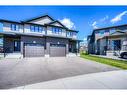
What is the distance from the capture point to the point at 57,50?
25984mm

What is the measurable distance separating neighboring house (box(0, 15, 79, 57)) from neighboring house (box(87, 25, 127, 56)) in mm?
10683

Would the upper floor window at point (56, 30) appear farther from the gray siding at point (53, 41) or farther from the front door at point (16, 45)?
the front door at point (16, 45)

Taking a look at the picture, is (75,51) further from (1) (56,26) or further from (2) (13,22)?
(2) (13,22)

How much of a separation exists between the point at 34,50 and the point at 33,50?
20 centimetres

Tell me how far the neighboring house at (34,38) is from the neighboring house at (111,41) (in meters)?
10.7

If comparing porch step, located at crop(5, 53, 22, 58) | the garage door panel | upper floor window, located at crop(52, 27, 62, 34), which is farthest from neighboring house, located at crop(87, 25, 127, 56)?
porch step, located at crop(5, 53, 22, 58)

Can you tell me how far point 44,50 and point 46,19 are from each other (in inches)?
280

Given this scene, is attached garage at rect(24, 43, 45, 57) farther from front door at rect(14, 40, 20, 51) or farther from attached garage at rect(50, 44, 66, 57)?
front door at rect(14, 40, 20, 51)

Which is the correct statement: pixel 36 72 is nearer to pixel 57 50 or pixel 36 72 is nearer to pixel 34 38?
pixel 34 38

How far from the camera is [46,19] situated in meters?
28.0

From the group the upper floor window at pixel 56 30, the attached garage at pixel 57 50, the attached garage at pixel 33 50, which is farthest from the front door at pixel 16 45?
the upper floor window at pixel 56 30

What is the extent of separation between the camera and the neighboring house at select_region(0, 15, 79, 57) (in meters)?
22.8
